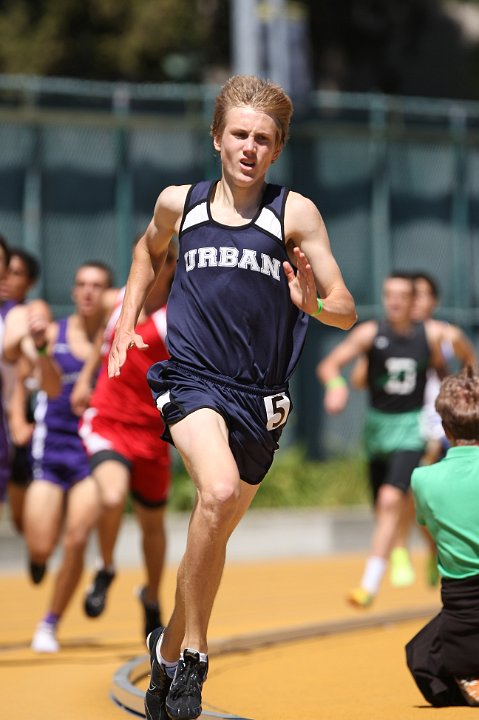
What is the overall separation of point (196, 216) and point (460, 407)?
4.93 ft

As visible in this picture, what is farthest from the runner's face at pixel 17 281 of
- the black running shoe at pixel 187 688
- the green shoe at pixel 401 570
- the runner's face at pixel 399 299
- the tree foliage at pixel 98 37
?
the tree foliage at pixel 98 37

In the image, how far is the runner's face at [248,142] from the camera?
6.55 metres

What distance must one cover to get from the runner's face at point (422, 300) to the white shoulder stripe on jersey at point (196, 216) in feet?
22.5

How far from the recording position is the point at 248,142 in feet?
21.5

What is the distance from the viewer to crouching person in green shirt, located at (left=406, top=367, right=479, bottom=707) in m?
7.09

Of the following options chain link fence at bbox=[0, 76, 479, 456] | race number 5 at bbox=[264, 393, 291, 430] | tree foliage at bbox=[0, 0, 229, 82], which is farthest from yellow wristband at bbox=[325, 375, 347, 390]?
tree foliage at bbox=[0, 0, 229, 82]

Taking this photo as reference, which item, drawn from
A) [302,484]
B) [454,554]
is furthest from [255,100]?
[302,484]

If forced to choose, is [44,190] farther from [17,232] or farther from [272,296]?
[272,296]

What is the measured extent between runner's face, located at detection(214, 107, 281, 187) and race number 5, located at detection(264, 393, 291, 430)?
2.88ft

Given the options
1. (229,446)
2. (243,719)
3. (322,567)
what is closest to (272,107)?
(229,446)

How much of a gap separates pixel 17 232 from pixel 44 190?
2.21 ft

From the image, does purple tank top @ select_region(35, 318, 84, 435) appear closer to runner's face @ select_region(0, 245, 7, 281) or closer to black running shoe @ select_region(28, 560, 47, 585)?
black running shoe @ select_region(28, 560, 47, 585)

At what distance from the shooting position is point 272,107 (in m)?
6.60

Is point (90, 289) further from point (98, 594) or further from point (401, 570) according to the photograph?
point (401, 570)
